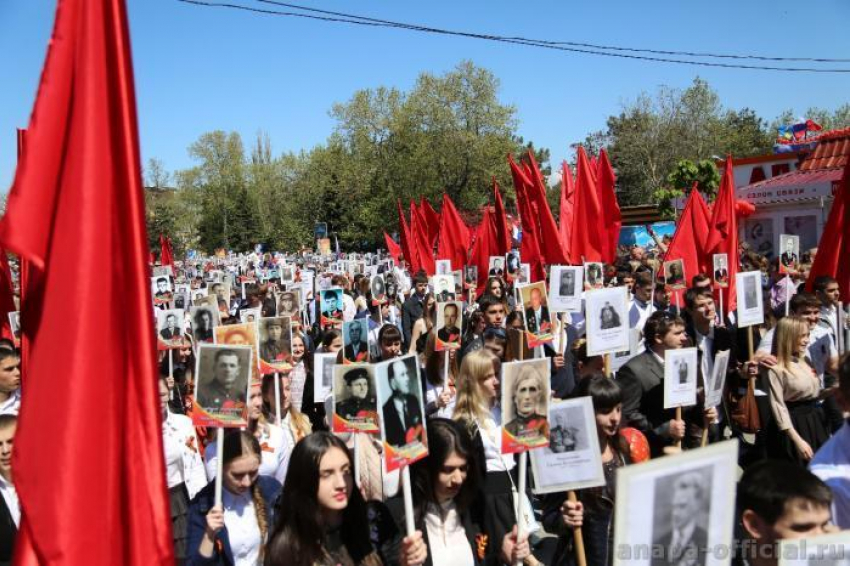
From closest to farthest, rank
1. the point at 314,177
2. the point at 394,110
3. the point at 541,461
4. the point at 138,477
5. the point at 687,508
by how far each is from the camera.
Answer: the point at 687,508
the point at 138,477
the point at 541,461
the point at 394,110
the point at 314,177

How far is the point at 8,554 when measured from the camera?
13.7ft

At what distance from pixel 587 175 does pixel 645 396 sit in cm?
720

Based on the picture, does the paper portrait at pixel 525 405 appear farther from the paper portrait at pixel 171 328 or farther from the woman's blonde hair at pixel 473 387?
the paper portrait at pixel 171 328

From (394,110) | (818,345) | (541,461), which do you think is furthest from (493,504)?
(394,110)

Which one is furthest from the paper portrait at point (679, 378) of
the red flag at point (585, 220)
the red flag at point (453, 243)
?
the red flag at point (453, 243)

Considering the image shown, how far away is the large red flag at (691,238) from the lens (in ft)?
39.6

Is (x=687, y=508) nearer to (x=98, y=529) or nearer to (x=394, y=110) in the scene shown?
(x=98, y=529)

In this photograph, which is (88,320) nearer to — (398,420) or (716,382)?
(398,420)

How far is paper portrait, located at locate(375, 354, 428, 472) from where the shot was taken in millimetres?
3588

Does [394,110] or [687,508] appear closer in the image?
[687,508]

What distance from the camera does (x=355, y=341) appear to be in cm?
746

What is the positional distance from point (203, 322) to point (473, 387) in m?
4.39

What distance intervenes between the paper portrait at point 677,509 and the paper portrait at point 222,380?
2.46 m

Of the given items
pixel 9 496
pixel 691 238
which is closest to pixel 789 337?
pixel 9 496
